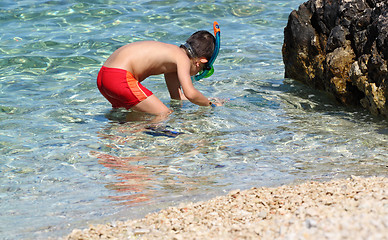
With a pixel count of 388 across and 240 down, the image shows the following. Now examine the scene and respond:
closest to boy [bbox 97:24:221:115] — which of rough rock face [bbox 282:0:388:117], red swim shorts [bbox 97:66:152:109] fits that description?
red swim shorts [bbox 97:66:152:109]

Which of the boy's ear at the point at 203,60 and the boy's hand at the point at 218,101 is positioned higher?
the boy's ear at the point at 203,60

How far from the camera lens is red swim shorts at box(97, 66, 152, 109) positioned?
4.80m

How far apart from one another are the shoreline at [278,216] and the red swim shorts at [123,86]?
215 cm

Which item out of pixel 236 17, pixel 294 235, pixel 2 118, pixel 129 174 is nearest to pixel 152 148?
pixel 129 174

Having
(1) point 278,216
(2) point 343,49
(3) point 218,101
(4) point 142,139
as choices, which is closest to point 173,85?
(3) point 218,101

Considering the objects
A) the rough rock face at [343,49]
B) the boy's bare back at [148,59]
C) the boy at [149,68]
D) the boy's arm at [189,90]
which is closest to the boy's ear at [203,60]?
the boy at [149,68]

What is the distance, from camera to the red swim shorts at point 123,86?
4.80m

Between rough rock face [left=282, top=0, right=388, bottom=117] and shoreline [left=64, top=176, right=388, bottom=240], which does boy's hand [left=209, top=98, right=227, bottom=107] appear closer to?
rough rock face [left=282, top=0, right=388, bottom=117]

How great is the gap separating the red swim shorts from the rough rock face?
6.67ft

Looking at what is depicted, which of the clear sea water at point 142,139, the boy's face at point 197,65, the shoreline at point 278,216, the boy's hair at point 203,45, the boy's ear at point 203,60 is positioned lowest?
the clear sea water at point 142,139

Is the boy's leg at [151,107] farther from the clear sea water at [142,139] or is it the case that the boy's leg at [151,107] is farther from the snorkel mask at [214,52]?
the snorkel mask at [214,52]

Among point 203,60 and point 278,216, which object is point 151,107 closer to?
point 203,60

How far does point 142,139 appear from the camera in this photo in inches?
176

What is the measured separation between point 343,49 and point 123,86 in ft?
7.79
